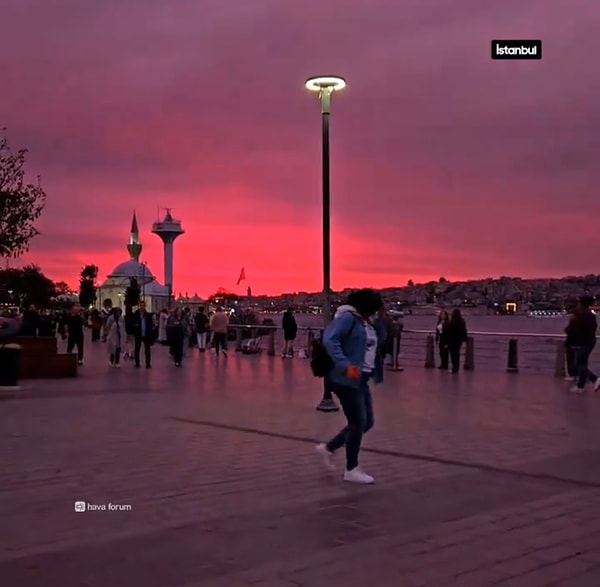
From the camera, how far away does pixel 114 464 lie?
8.23 metres

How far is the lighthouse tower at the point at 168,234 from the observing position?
447ft

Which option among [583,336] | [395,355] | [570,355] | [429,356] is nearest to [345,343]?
[583,336]

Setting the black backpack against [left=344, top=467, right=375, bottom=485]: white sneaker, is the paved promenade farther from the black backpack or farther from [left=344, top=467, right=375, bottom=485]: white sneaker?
the black backpack

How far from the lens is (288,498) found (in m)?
6.88

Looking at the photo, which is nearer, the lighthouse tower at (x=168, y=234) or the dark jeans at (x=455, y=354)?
the dark jeans at (x=455, y=354)

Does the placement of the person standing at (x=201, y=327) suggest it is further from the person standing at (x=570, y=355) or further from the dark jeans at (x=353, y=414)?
the dark jeans at (x=353, y=414)

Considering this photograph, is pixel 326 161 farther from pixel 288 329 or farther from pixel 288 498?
pixel 288 329

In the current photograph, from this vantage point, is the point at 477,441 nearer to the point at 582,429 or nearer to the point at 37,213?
the point at 582,429

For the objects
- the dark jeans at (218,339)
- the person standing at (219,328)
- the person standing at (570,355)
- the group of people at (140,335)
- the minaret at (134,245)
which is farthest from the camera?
the minaret at (134,245)

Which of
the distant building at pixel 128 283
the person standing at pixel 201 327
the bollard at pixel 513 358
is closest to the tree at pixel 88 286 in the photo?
the distant building at pixel 128 283

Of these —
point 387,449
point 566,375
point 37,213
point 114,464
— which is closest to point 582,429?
point 387,449

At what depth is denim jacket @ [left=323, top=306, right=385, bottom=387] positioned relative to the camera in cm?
729

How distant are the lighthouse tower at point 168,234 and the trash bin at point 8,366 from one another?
120m

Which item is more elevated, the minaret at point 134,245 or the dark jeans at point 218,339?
the minaret at point 134,245
